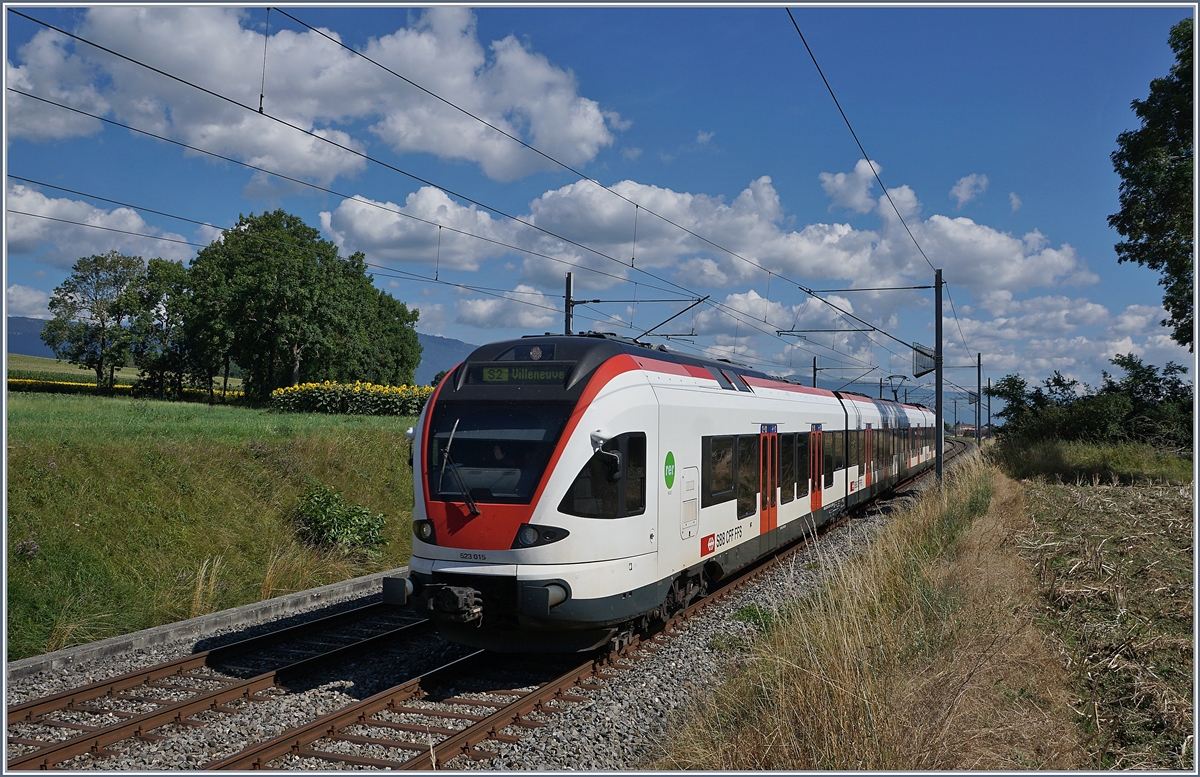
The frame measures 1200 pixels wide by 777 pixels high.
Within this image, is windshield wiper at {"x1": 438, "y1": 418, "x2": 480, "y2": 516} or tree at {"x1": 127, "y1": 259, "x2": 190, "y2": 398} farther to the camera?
tree at {"x1": 127, "y1": 259, "x2": 190, "y2": 398}

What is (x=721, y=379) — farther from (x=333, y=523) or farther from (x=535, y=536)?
(x=333, y=523)

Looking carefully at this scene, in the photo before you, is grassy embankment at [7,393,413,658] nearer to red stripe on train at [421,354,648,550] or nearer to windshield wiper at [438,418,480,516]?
red stripe on train at [421,354,648,550]

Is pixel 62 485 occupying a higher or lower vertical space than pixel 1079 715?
higher

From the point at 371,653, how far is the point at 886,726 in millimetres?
6077

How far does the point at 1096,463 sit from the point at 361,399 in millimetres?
27928

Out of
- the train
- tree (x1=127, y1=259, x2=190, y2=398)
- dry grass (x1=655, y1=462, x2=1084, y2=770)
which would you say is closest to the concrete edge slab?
the train

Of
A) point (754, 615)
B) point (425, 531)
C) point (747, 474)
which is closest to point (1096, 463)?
point (747, 474)

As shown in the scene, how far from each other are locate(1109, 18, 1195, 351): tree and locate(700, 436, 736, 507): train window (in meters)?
18.0

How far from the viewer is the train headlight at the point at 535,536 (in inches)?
302

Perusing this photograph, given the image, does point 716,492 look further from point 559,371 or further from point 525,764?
point 525,764

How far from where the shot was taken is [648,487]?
8680 millimetres

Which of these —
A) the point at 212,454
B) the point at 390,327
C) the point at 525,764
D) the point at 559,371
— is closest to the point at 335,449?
the point at 212,454

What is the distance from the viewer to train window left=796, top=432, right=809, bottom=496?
14.9 meters

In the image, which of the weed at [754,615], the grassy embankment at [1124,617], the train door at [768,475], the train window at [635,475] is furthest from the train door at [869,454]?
the train window at [635,475]
